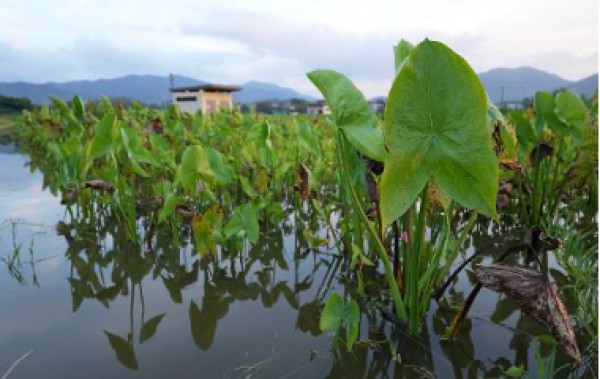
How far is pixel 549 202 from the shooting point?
166 centimetres

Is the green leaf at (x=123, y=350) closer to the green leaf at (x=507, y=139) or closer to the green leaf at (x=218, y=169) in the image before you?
the green leaf at (x=218, y=169)

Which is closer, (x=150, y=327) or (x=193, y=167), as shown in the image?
(x=150, y=327)

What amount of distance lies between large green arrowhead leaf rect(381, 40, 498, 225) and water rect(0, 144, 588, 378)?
38cm

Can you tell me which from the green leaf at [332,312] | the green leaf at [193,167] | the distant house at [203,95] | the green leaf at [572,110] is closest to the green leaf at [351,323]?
the green leaf at [332,312]

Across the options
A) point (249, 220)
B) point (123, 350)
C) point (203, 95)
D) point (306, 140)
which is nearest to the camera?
point (123, 350)

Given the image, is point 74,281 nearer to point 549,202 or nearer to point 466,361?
point 466,361

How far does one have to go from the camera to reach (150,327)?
3.47ft

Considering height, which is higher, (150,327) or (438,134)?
(438,134)

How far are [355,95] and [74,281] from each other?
972 millimetres

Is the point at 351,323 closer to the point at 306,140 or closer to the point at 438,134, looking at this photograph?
the point at 438,134

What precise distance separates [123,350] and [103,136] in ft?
2.58

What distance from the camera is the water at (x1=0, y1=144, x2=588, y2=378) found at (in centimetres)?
90

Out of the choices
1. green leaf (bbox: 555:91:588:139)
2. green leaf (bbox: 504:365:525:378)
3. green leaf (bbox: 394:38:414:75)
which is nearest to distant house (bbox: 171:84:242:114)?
green leaf (bbox: 555:91:588:139)

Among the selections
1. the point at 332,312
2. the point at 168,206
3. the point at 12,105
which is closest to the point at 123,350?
the point at 332,312
